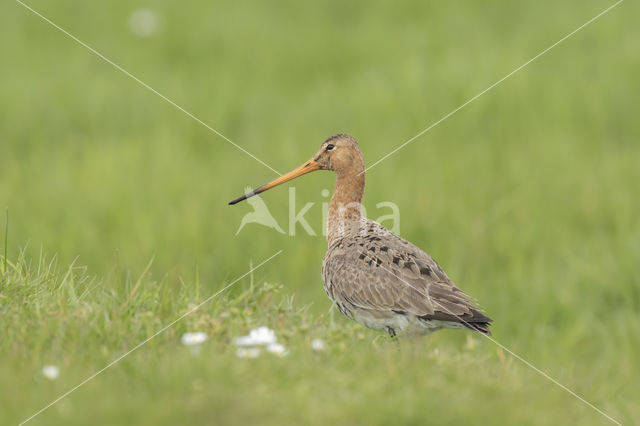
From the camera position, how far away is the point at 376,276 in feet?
20.4

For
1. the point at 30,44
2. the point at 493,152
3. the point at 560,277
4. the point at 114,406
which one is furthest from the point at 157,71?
the point at 114,406

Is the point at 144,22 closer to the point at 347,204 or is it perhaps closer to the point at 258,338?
the point at 347,204

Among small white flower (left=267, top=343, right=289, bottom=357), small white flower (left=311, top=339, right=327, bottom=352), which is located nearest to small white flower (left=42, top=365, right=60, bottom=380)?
small white flower (left=267, top=343, right=289, bottom=357)

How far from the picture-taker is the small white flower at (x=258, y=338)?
517cm

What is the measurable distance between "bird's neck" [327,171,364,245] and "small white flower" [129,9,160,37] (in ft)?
35.2

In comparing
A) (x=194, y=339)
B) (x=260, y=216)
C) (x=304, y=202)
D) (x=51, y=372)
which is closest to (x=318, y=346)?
(x=194, y=339)

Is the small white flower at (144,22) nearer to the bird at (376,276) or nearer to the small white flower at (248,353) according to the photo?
the bird at (376,276)

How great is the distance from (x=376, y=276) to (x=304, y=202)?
479 centimetres

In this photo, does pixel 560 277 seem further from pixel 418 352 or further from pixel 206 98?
pixel 206 98

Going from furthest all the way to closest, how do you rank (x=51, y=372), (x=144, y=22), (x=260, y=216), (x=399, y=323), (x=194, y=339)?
(x=144, y=22)
(x=260, y=216)
(x=399, y=323)
(x=194, y=339)
(x=51, y=372)

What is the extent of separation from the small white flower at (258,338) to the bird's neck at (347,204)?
1626 mm

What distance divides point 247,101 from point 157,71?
2.00 meters

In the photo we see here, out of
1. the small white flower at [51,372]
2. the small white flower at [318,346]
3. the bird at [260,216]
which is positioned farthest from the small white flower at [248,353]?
the bird at [260,216]

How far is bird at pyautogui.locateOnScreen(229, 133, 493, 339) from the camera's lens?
5953 mm
